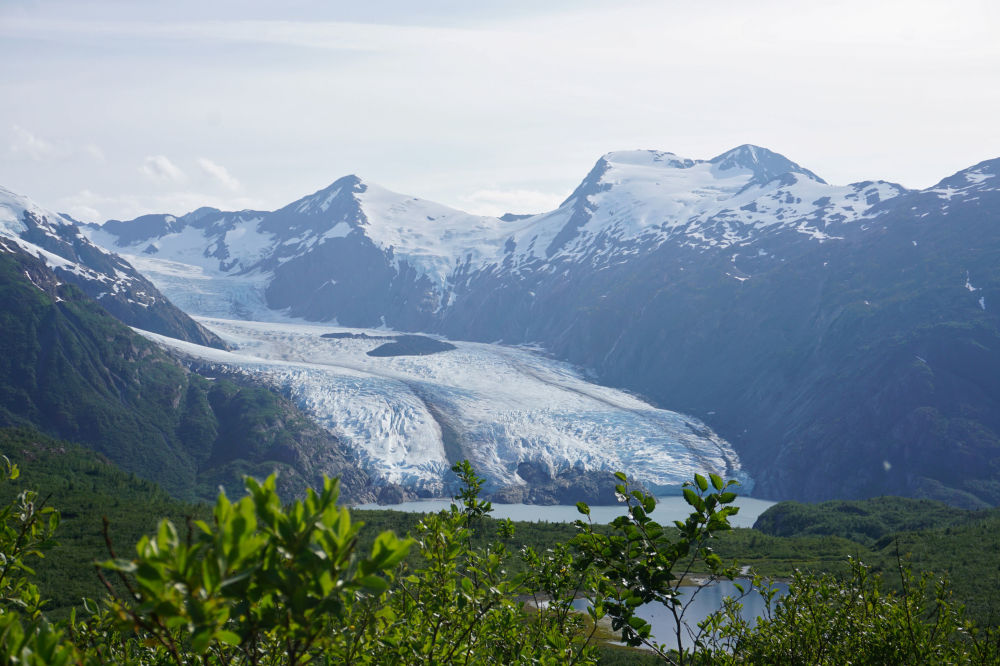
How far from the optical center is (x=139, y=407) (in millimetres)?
112750

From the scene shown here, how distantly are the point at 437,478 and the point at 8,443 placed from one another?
50.8 meters

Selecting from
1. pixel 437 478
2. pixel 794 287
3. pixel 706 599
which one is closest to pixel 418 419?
pixel 437 478

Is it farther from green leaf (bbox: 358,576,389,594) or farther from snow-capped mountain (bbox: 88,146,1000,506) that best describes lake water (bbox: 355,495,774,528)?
green leaf (bbox: 358,576,389,594)

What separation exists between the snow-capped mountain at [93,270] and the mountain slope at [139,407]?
30.4 meters

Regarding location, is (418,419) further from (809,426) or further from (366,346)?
(809,426)

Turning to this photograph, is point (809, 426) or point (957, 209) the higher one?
point (957, 209)

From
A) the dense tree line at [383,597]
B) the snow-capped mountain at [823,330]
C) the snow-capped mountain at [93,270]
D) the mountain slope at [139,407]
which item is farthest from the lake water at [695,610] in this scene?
the snow-capped mountain at [93,270]

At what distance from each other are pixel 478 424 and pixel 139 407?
50649 mm

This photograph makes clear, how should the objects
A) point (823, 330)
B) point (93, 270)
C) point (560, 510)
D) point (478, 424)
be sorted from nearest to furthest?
point (560, 510) < point (478, 424) < point (823, 330) < point (93, 270)

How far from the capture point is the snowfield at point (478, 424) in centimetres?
10619

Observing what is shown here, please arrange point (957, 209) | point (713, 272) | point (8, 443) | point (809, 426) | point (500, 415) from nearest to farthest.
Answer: point (8, 443)
point (500, 415)
point (809, 426)
point (957, 209)
point (713, 272)

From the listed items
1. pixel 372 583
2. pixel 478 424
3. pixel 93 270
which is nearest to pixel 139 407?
pixel 478 424

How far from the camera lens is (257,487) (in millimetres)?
3117

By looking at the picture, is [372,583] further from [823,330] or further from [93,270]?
[93,270]
